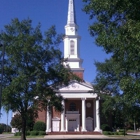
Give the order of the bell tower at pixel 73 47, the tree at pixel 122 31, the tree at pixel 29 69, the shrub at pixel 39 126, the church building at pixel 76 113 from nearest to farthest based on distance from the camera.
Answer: the tree at pixel 122 31 < the tree at pixel 29 69 < the shrub at pixel 39 126 < the church building at pixel 76 113 < the bell tower at pixel 73 47

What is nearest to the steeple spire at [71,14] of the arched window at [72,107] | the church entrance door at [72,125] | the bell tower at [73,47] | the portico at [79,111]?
Result: the bell tower at [73,47]

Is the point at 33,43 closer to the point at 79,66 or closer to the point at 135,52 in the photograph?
the point at 135,52

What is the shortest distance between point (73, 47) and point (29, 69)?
136ft

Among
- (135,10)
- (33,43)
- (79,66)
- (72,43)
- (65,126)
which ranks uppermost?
(72,43)

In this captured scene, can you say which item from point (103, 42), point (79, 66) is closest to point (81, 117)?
point (79, 66)

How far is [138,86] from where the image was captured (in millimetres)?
13648

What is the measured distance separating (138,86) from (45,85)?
1639 cm

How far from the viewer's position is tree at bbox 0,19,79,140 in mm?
26734

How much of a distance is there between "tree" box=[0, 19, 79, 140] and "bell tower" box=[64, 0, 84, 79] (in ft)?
119

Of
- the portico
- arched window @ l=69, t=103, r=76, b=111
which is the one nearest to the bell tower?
arched window @ l=69, t=103, r=76, b=111

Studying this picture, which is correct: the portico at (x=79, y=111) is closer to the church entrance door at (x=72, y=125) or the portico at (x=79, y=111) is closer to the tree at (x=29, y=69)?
the church entrance door at (x=72, y=125)

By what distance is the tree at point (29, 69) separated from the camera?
2673 cm

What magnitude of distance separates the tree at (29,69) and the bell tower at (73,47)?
36.1 metres

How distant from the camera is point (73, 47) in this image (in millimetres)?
69188
